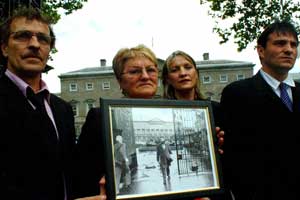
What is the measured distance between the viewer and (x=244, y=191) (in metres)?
2.65

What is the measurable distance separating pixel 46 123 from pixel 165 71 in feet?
5.10

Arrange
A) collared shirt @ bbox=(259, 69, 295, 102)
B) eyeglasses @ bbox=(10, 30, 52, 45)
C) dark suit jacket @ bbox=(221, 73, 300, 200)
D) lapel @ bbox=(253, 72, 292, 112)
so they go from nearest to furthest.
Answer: eyeglasses @ bbox=(10, 30, 52, 45) → dark suit jacket @ bbox=(221, 73, 300, 200) → lapel @ bbox=(253, 72, 292, 112) → collared shirt @ bbox=(259, 69, 295, 102)

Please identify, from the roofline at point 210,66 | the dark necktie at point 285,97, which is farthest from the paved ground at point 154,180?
the roofline at point 210,66

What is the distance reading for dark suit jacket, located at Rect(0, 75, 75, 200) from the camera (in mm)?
1926

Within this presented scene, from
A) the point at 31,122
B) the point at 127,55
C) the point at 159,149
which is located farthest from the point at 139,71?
the point at 31,122

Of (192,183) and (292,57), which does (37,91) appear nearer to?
(192,183)

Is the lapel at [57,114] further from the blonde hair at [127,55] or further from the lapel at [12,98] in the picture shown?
the blonde hair at [127,55]

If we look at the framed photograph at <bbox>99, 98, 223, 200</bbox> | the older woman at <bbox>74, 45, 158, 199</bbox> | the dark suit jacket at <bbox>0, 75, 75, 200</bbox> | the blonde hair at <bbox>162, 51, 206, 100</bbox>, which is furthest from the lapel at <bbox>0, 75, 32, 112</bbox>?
the blonde hair at <bbox>162, 51, 206, 100</bbox>

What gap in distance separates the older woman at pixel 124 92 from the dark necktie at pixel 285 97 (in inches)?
45.7

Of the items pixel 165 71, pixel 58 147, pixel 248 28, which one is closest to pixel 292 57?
pixel 165 71

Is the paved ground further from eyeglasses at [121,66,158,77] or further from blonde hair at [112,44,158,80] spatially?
blonde hair at [112,44,158,80]

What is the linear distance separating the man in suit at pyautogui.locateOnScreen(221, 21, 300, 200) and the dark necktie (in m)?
0.01

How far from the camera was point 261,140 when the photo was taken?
2.67 meters

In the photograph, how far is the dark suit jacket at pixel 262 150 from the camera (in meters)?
2.62
